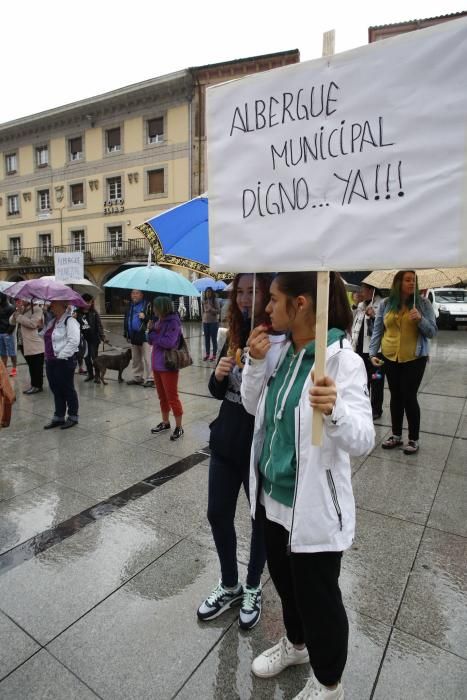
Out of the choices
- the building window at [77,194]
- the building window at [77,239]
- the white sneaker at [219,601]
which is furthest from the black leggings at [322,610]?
the building window at [77,194]

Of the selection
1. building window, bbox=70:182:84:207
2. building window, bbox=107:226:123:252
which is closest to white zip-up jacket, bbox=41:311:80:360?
building window, bbox=107:226:123:252

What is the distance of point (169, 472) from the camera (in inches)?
156

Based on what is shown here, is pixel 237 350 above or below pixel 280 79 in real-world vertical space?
below

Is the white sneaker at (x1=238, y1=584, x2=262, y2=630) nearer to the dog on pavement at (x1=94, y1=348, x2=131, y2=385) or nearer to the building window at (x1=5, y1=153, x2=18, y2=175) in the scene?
the dog on pavement at (x1=94, y1=348, x2=131, y2=385)

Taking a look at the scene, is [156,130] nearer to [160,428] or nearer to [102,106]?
[102,106]

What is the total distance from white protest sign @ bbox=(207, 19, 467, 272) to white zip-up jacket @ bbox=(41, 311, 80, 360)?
4100 mm

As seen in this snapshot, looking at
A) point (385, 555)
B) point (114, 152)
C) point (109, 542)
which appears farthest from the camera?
point (114, 152)

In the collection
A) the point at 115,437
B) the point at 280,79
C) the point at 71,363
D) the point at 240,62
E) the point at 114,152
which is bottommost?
the point at 115,437

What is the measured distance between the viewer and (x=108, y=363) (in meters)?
7.82

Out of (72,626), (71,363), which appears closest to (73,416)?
(71,363)

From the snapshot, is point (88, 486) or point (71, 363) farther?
point (71, 363)

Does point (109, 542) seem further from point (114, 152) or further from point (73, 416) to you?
point (114, 152)

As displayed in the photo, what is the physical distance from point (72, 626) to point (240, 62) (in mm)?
27126

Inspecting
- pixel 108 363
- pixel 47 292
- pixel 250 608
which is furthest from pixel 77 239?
pixel 250 608
